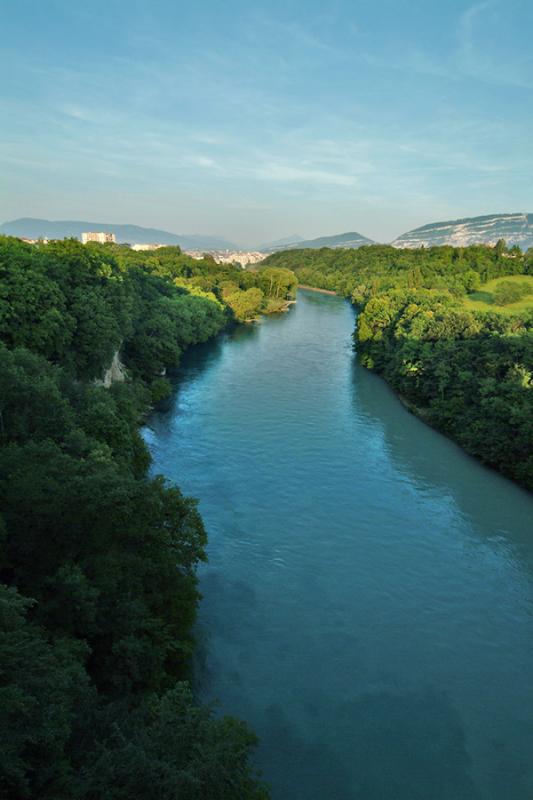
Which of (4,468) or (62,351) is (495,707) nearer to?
(4,468)

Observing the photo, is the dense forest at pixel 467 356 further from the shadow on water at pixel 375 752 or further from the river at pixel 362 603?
the shadow on water at pixel 375 752

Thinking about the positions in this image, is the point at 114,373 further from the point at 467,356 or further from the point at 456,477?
the point at 467,356

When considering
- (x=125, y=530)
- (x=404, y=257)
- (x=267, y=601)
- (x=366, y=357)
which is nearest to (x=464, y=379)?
(x=366, y=357)

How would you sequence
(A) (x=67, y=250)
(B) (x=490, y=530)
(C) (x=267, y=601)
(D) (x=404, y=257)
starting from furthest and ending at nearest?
(D) (x=404, y=257)
(A) (x=67, y=250)
(B) (x=490, y=530)
(C) (x=267, y=601)

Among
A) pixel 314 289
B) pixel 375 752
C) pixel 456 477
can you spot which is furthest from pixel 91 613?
pixel 314 289

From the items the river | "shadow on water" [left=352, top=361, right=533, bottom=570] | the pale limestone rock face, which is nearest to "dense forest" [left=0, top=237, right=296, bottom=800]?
the river
